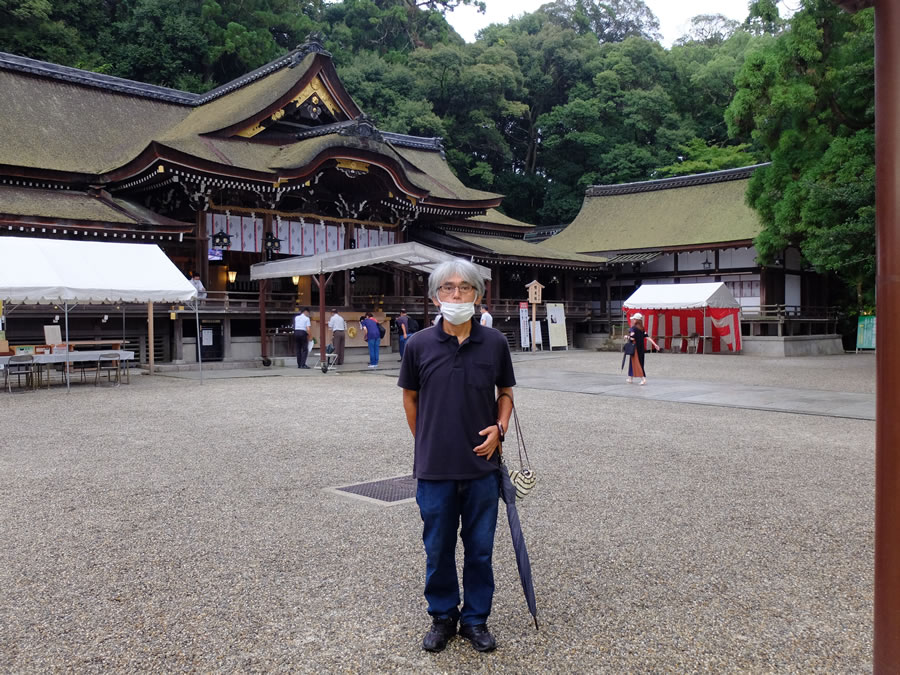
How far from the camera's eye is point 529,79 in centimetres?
4434

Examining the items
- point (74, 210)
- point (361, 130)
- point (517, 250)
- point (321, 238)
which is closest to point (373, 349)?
point (321, 238)

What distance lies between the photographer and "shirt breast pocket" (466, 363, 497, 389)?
9.36ft

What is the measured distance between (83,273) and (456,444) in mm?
10874

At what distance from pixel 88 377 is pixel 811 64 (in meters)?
18.0

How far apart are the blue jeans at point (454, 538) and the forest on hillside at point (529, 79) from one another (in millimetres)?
17481

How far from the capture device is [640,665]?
8.98 ft

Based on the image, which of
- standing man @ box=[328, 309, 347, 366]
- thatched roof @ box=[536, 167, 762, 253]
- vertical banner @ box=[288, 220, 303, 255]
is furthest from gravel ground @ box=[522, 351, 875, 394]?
vertical banner @ box=[288, 220, 303, 255]

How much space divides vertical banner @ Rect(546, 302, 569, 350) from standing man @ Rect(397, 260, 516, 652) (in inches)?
893

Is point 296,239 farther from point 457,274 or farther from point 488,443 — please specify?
point 488,443

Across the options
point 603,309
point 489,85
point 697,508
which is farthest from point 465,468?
point 489,85

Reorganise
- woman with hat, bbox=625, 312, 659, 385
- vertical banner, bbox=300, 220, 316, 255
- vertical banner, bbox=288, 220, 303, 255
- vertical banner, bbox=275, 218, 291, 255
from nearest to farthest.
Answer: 1. woman with hat, bbox=625, 312, 659, 385
2. vertical banner, bbox=275, 218, 291, 255
3. vertical banner, bbox=288, 220, 303, 255
4. vertical banner, bbox=300, 220, 316, 255

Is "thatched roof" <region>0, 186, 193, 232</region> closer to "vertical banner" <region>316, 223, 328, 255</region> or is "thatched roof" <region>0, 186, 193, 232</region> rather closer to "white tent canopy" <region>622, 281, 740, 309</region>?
"vertical banner" <region>316, 223, 328, 255</region>

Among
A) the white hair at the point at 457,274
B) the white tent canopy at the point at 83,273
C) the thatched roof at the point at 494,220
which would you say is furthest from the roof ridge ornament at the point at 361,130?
the white hair at the point at 457,274

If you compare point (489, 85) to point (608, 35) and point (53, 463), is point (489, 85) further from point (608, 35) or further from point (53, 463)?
point (53, 463)
